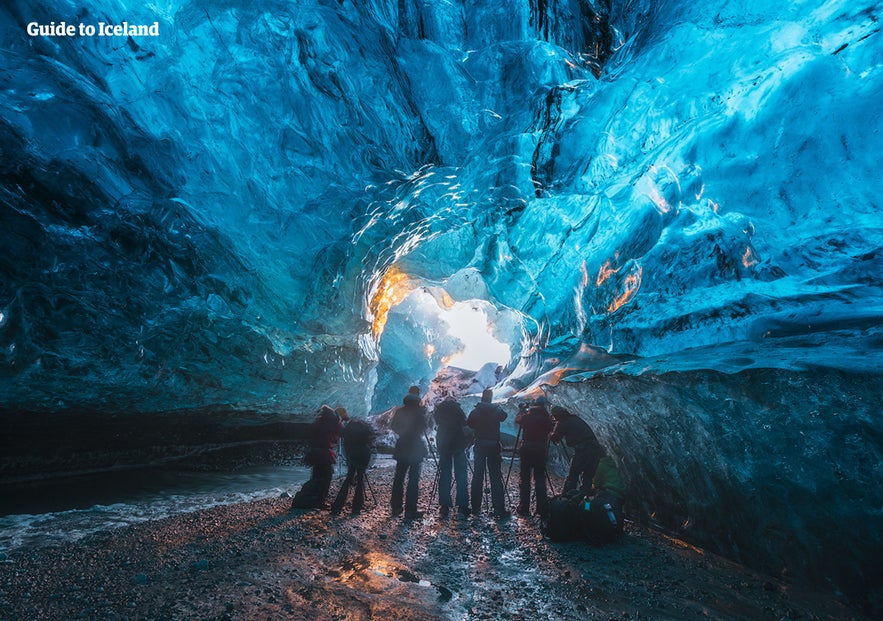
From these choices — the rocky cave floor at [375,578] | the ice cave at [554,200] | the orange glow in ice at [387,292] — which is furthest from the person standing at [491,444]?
the orange glow in ice at [387,292]

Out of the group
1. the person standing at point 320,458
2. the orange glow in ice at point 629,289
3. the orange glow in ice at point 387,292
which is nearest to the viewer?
the orange glow in ice at point 629,289

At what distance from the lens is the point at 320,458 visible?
8.40m

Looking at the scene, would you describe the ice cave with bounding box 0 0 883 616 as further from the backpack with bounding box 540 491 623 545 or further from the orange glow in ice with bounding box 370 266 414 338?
the orange glow in ice with bounding box 370 266 414 338

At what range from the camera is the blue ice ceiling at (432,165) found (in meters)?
4.42

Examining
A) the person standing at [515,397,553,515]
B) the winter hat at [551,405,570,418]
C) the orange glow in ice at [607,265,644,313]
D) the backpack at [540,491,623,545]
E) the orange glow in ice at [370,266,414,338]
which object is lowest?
the backpack at [540,491,623,545]

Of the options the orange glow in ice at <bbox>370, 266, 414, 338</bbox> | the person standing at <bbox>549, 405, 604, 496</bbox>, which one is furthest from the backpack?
the orange glow in ice at <bbox>370, 266, 414, 338</bbox>

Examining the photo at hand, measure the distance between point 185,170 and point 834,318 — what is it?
9419 millimetres

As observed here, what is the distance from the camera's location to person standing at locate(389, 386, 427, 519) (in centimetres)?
809

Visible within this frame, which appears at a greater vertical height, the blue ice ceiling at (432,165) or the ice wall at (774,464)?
the blue ice ceiling at (432,165)

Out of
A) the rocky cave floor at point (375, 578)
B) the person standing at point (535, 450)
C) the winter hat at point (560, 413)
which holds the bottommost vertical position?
the rocky cave floor at point (375, 578)

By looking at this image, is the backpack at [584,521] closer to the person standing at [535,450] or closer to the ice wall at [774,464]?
the person standing at [535,450]

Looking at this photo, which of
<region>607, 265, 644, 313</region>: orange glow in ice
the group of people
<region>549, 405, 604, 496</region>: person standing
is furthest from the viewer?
the group of people

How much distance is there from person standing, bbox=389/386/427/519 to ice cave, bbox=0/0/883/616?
3745 mm

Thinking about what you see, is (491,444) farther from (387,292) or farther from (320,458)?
(387,292)
